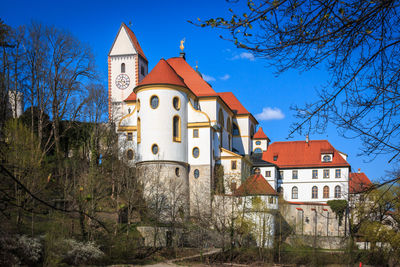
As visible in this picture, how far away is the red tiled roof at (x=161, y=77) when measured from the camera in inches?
1665

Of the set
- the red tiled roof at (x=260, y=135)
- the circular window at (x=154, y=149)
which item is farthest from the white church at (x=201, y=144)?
the red tiled roof at (x=260, y=135)

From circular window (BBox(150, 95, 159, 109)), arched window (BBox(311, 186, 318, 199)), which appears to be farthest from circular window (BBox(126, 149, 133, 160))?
arched window (BBox(311, 186, 318, 199))

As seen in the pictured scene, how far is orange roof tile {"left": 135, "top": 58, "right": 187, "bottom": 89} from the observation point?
4231 cm

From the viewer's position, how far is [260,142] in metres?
57.7

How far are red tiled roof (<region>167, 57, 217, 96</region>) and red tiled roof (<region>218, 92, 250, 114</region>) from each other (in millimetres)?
8563

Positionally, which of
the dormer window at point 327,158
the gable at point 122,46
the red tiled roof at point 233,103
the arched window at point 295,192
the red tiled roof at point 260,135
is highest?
the gable at point 122,46

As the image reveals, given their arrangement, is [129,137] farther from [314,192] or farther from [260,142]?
[314,192]

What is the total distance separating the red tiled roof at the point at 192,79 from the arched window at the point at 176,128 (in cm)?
537

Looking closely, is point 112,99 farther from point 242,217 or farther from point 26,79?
point 242,217

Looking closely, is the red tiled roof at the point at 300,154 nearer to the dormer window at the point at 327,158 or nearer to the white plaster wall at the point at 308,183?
the dormer window at the point at 327,158

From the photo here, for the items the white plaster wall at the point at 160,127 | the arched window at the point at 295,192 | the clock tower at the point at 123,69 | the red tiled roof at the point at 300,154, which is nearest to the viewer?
the white plaster wall at the point at 160,127

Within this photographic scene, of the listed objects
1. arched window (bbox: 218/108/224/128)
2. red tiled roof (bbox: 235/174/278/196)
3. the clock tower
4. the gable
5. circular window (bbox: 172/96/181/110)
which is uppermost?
the gable

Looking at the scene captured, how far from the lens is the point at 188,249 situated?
32531 millimetres

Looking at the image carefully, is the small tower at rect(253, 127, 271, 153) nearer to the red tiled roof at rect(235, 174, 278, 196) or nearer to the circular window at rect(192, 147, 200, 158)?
the red tiled roof at rect(235, 174, 278, 196)
